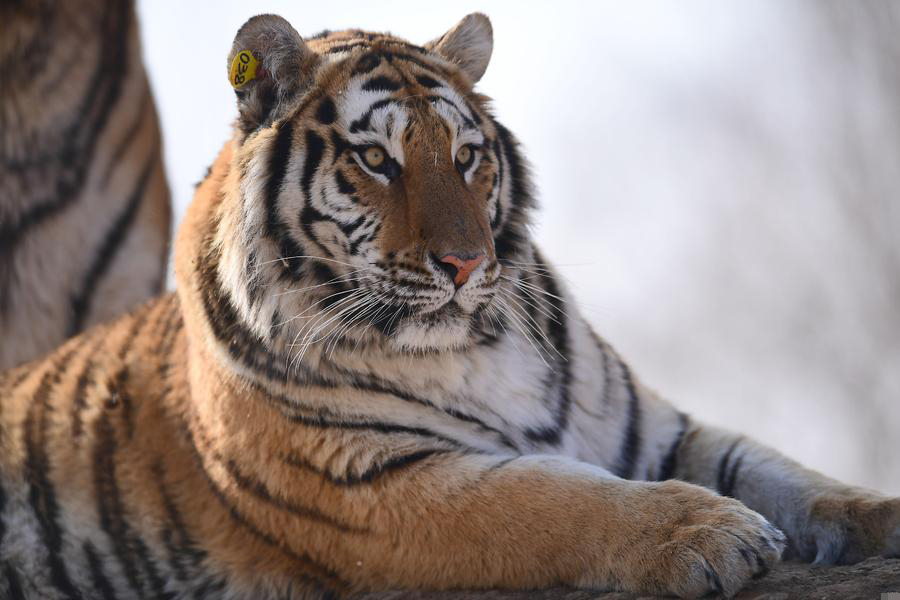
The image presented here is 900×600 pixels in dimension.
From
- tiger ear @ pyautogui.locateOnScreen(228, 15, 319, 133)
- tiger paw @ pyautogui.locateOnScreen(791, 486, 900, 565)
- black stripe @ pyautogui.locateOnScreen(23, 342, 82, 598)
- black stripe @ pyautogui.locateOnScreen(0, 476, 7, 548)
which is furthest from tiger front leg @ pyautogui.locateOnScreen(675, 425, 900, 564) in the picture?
black stripe @ pyautogui.locateOnScreen(0, 476, 7, 548)

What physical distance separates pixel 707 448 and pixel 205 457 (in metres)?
1.10

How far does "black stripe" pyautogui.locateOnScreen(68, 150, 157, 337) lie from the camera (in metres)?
→ 3.96

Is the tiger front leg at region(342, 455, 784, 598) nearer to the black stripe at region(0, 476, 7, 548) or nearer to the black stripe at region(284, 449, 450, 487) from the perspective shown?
the black stripe at region(284, 449, 450, 487)

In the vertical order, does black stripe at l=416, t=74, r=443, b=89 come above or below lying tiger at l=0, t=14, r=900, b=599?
above

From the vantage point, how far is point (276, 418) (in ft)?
7.51

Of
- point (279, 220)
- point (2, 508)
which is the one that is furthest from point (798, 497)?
point (2, 508)

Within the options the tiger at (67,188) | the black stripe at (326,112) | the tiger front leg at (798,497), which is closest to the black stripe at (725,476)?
the tiger front leg at (798,497)

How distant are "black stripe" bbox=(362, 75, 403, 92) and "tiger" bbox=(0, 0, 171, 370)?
1.84 m

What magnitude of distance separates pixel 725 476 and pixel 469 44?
1110 millimetres

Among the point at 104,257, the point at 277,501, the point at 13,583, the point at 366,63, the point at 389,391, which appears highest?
the point at 366,63

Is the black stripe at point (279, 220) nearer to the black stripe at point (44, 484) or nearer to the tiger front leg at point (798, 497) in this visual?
the black stripe at point (44, 484)

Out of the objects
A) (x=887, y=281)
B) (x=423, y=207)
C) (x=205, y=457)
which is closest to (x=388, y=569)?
(x=205, y=457)

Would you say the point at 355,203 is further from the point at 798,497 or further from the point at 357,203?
the point at 798,497

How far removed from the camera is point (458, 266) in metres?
2.17
